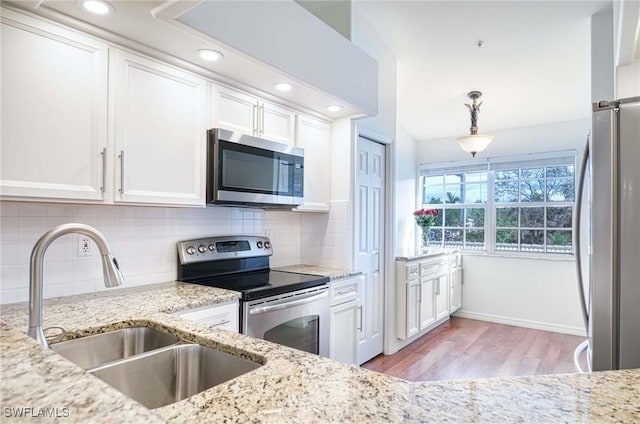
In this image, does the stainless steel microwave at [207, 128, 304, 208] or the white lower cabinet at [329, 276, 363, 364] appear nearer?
the stainless steel microwave at [207, 128, 304, 208]

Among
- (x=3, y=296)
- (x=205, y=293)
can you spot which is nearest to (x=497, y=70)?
(x=205, y=293)

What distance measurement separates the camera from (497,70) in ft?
11.3

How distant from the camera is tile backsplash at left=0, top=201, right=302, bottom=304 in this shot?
5.50 feet

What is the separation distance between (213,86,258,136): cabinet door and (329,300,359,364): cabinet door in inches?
56.0

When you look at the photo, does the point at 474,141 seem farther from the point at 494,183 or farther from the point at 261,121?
the point at 261,121

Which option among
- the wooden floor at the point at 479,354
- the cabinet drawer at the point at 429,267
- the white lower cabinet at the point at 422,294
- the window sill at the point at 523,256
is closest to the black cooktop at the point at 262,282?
the wooden floor at the point at 479,354

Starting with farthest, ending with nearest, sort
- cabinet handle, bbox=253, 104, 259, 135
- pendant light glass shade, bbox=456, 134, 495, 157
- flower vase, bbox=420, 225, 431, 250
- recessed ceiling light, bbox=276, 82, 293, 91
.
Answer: flower vase, bbox=420, 225, 431, 250, pendant light glass shade, bbox=456, 134, 495, 157, cabinet handle, bbox=253, 104, 259, 135, recessed ceiling light, bbox=276, 82, 293, 91

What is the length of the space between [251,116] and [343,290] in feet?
4.74

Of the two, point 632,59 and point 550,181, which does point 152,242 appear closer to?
point 632,59

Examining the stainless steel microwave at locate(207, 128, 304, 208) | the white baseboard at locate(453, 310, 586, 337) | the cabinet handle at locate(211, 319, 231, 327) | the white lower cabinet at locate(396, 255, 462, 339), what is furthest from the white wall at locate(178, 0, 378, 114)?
the white baseboard at locate(453, 310, 586, 337)

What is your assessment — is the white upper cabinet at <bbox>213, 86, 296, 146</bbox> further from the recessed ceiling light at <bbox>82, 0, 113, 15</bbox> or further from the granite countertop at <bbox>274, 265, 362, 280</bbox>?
the granite countertop at <bbox>274, 265, 362, 280</bbox>

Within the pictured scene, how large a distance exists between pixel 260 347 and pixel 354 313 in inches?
78.3

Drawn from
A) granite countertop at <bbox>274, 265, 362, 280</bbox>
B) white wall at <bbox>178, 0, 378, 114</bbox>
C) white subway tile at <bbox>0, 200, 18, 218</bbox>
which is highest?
white wall at <bbox>178, 0, 378, 114</bbox>

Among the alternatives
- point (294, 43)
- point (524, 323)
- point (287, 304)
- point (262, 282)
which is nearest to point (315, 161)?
point (294, 43)
